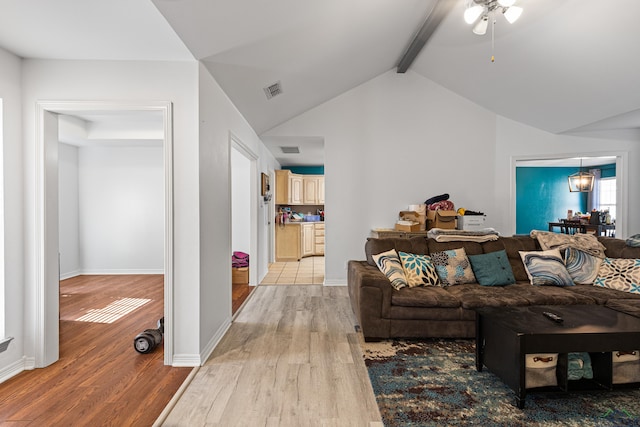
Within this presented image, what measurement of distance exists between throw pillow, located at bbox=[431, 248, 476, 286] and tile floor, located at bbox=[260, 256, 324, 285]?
7.68 feet

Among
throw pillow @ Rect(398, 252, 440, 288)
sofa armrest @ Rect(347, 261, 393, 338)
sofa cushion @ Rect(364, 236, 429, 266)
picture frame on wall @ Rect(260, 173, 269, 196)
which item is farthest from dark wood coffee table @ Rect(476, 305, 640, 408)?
picture frame on wall @ Rect(260, 173, 269, 196)

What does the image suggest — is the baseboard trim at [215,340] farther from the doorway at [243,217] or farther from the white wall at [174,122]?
the doorway at [243,217]

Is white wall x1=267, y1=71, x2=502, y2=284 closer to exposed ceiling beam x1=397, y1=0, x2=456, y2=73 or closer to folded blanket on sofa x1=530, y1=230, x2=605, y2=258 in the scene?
exposed ceiling beam x1=397, y1=0, x2=456, y2=73

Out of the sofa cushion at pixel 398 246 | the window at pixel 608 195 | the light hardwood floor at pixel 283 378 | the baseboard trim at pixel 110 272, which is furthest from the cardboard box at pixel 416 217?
the window at pixel 608 195

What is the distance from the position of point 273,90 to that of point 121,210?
4.04 metres

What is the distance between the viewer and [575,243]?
11.8 ft

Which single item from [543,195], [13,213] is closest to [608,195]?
[543,195]

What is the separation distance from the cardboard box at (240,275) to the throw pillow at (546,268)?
387 centimetres

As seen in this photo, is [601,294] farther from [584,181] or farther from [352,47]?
[584,181]

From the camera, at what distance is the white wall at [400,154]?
5211 millimetres

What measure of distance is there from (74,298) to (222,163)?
3.10 m

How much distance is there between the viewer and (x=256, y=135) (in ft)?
16.4

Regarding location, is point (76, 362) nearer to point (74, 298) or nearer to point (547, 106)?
point (74, 298)

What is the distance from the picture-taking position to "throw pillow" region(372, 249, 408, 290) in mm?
3214
